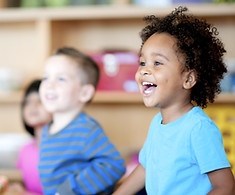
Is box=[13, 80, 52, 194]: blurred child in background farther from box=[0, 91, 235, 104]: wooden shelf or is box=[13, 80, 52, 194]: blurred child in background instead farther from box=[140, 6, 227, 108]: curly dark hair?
box=[140, 6, 227, 108]: curly dark hair

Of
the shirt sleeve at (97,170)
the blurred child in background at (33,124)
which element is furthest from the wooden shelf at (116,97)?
the shirt sleeve at (97,170)

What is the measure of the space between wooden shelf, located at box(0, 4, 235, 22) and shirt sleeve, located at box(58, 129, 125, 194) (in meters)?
1.01

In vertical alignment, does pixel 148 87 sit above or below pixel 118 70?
below

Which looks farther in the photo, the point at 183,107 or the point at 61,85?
the point at 61,85

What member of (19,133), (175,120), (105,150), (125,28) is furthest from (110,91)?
(175,120)

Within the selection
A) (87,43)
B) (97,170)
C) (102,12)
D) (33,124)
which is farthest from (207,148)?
(87,43)

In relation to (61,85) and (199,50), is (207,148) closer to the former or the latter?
(199,50)

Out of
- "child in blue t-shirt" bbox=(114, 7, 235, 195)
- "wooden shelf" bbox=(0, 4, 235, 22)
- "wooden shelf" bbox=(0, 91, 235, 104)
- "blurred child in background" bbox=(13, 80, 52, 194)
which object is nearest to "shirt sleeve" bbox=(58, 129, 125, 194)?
"child in blue t-shirt" bbox=(114, 7, 235, 195)

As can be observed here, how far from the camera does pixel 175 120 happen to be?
95 centimetres

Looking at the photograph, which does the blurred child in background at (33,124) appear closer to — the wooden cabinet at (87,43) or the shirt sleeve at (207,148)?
the wooden cabinet at (87,43)

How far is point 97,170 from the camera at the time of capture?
4.25 feet

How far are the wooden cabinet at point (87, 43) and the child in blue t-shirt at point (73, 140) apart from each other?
2.51ft

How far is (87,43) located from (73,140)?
1.28 metres

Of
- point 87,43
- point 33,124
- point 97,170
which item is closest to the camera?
point 97,170
